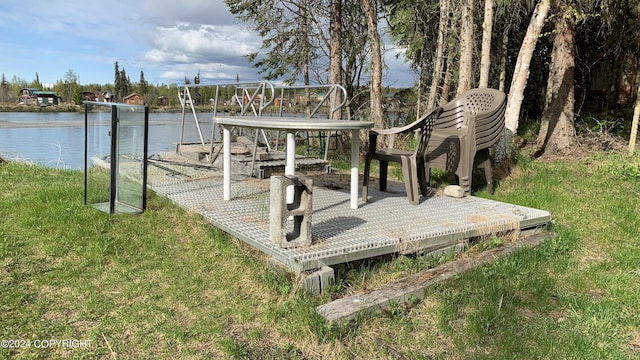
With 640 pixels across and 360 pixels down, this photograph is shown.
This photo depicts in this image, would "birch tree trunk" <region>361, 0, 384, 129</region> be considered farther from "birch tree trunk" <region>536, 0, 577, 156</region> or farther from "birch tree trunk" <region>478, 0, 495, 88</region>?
"birch tree trunk" <region>536, 0, 577, 156</region>

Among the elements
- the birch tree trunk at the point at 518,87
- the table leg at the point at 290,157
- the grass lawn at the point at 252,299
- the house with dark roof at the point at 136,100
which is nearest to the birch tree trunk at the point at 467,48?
the birch tree trunk at the point at 518,87

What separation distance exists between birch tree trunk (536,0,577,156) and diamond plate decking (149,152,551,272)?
3.40m

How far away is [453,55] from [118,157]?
7.08 metres

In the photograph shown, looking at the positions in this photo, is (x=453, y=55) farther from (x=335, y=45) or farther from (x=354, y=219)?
(x=354, y=219)

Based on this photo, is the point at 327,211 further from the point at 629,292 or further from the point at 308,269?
the point at 629,292

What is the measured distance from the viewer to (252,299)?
247cm

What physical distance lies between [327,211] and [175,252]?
1.17m

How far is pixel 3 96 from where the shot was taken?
48.3 meters

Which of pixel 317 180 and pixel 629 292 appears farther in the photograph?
pixel 317 180

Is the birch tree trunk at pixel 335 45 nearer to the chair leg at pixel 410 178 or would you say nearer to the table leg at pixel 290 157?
the chair leg at pixel 410 178

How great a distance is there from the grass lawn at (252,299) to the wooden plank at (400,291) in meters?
0.05

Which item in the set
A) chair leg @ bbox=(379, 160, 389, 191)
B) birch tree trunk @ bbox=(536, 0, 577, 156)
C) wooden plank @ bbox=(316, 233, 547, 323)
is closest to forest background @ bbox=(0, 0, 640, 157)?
birch tree trunk @ bbox=(536, 0, 577, 156)

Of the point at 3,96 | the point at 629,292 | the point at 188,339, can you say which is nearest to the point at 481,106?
the point at 629,292

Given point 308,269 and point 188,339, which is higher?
point 308,269
